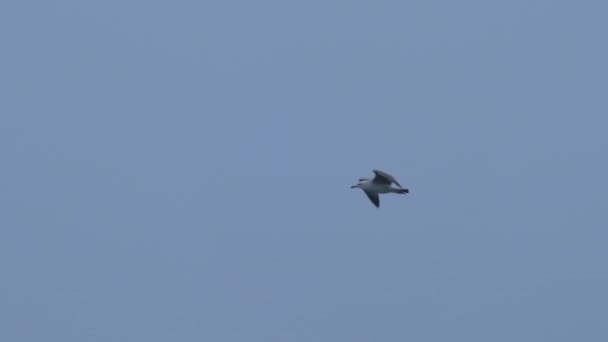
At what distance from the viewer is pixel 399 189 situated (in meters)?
61.9

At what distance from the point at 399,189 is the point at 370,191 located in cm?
226

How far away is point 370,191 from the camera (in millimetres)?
64000
